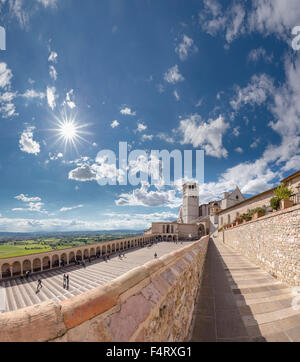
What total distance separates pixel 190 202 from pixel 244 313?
76675mm

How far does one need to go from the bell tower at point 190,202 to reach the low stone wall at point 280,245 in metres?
65.7

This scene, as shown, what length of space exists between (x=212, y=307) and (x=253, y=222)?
11338 millimetres

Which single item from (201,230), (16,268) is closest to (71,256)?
(16,268)

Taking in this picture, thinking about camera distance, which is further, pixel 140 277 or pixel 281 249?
pixel 281 249

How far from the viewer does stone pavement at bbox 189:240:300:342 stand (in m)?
4.00

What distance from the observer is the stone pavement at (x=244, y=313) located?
4004 mm

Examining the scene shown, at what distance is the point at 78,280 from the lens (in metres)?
23.2

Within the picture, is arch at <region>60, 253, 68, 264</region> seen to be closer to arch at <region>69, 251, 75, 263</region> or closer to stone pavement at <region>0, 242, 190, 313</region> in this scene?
arch at <region>69, 251, 75, 263</region>

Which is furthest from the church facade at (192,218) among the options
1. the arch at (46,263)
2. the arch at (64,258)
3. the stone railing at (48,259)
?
the arch at (46,263)

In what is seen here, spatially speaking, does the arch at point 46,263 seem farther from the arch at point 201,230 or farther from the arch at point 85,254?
the arch at point 201,230

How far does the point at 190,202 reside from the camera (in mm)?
79812
